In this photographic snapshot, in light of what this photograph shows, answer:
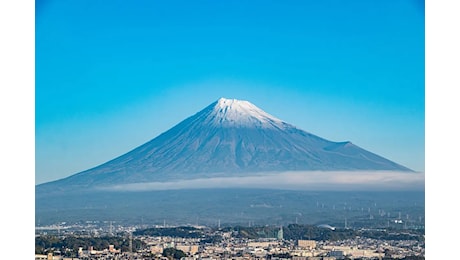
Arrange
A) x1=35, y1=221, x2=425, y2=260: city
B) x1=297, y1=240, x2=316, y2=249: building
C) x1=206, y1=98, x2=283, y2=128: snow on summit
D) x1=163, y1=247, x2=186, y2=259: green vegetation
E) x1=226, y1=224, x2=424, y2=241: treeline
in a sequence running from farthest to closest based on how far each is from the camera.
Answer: x1=206, y1=98, x2=283, y2=128: snow on summit
x1=226, y1=224, x2=424, y2=241: treeline
x1=297, y1=240, x2=316, y2=249: building
x1=35, y1=221, x2=425, y2=260: city
x1=163, y1=247, x2=186, y2=259: green vegetation

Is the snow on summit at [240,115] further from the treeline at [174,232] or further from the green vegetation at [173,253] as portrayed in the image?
the green vegetation at [173,253]

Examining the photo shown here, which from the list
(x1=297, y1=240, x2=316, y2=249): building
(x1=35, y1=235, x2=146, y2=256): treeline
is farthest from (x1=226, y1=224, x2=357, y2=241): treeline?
(x1=35, y1=235, x2=146, y2=256): treeline

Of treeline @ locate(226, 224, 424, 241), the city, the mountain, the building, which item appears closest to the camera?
the city

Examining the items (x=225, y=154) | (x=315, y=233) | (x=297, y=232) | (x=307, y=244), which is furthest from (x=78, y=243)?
(x=225, y=154)

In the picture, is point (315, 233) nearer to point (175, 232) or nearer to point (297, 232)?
point (297, 232)

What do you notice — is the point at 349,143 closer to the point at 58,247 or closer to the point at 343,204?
the point at 343,204

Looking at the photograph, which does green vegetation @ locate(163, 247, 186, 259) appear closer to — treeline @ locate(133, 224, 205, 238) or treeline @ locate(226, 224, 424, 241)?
treeline @ locate(133, 224, 205, 238)
